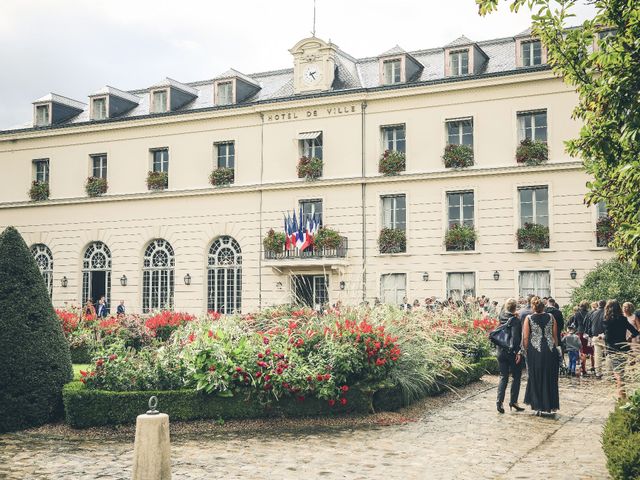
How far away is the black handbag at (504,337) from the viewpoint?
482 inches

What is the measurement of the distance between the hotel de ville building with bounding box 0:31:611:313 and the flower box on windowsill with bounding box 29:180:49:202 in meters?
0.21

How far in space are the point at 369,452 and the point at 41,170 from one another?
3261 centimetres

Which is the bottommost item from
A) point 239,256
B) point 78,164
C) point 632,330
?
point 632,330

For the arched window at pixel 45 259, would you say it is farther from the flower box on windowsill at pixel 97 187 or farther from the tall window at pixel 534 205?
the tall window at pixel 534 205

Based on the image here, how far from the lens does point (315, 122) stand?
103 feet

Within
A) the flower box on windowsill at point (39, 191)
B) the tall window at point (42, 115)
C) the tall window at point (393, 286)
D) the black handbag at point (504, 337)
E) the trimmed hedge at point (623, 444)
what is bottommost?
the trimmed hedge at point (623, 444)

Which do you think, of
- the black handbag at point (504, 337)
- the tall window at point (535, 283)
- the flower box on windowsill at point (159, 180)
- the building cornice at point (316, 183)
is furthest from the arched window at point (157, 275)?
the black handbag at point (504, 337)

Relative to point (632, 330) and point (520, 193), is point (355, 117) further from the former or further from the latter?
point (632, 330)

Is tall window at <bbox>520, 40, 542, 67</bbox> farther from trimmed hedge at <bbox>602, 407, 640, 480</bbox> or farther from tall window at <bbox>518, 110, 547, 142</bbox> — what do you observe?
trimmed hedge at <bbox>602, 407, 640, 480</bbox>

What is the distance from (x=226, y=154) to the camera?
33656 mm

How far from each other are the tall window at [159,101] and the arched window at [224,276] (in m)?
7.23

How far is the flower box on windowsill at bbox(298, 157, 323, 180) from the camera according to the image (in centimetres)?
3123

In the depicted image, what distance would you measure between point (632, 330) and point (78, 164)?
29483mm

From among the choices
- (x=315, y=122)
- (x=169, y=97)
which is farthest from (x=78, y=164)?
(x=315, y=122)
